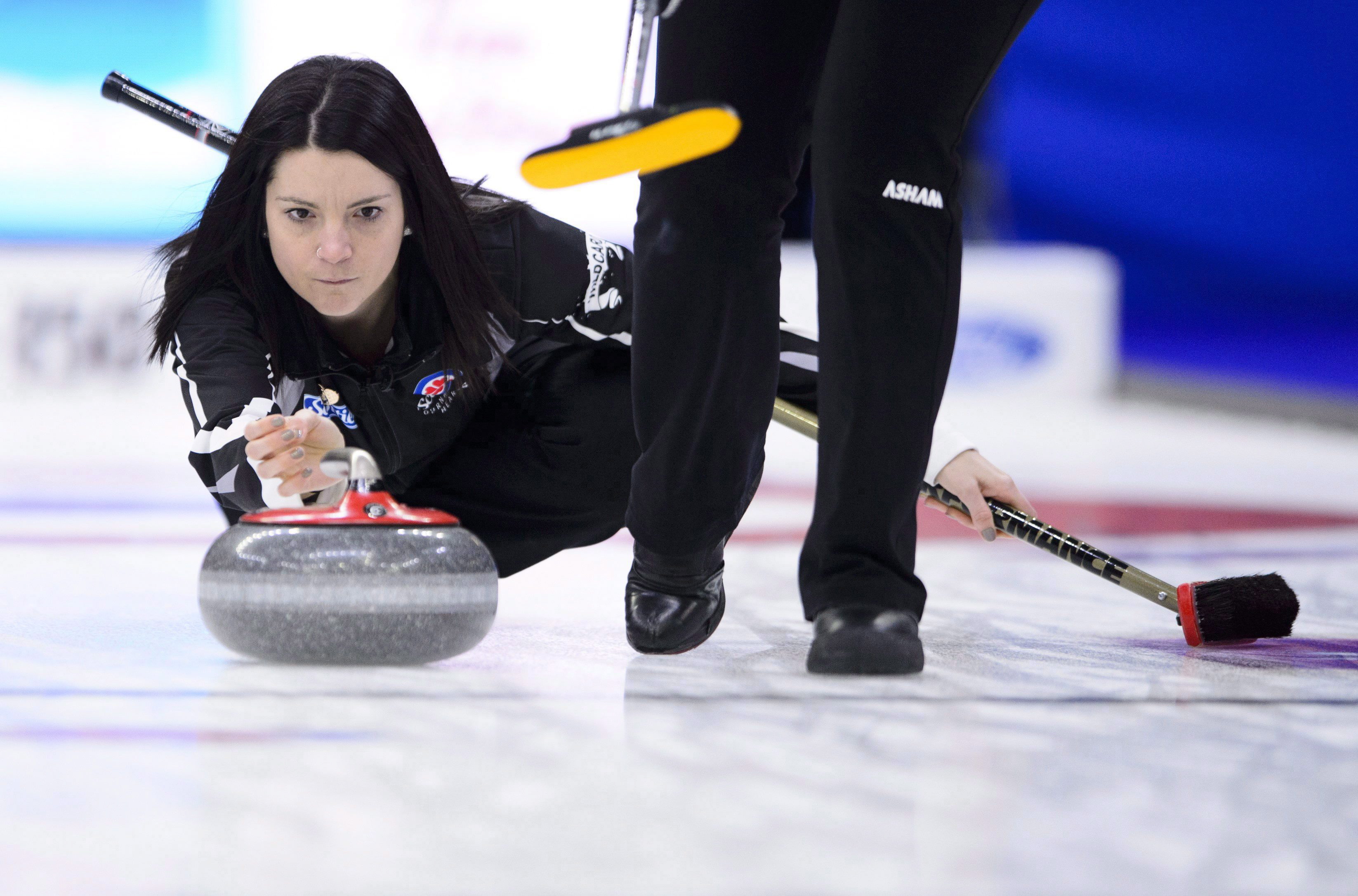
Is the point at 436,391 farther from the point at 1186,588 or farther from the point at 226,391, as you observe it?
the point at 1186,588

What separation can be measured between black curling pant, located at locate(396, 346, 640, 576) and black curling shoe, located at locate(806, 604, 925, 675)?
2.29 ft

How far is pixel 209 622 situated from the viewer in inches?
45.3

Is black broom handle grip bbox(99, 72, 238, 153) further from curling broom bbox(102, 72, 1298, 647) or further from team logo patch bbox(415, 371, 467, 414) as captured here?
curling broom bbox(102, 72, 1298, 647)

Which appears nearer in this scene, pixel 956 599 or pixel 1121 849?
pixel 1121 849

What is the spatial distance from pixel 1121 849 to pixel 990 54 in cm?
70

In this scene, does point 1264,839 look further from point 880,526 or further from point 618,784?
point 880,526

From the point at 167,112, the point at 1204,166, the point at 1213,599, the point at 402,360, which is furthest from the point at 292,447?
the point at 1204,166

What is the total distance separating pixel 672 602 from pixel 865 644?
0.79 ft

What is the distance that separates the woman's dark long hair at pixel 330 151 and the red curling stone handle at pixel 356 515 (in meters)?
0.43

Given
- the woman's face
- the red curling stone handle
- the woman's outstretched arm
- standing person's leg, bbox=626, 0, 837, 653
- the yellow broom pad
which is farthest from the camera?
the woman's face

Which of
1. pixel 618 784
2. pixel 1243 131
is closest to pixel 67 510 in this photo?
pixel 618 784

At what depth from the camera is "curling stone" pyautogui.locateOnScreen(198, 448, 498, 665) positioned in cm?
110

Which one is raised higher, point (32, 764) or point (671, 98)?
point (671, 98)

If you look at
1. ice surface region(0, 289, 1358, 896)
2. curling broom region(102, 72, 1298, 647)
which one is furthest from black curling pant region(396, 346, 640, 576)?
curling broom region(102, 72, 1298, 647)
